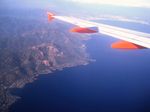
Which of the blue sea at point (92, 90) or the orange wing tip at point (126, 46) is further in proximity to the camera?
the blue sea at point (92, 90)

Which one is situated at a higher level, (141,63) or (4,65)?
(141,63)

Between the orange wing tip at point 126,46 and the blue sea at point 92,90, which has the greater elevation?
the orange wing tip at point 126,46

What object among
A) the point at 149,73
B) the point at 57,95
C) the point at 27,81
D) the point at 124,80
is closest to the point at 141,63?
the point at 149,73

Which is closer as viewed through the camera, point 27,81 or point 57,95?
point 57,95

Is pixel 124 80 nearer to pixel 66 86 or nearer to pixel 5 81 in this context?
pixel 66 86

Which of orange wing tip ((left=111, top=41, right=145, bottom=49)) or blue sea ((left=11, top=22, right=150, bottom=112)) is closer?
orange wing tip ((left=111, top=41, right=145, bottom=49))

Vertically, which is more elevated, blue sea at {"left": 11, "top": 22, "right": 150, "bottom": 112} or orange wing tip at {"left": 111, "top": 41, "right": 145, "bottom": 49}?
orange wing tip at {"left": 111, "top": 41, "right": 145, "bottom": 49}

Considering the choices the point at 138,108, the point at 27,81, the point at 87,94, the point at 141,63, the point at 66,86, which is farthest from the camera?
the point at 141,63

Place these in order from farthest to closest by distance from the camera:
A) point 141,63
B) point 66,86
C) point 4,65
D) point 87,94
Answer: point 4,65 < point 141,63 < point 66,86 < point 87,94
